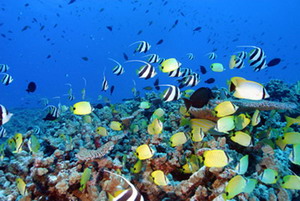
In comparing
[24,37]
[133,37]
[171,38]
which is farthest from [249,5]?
[24,37]

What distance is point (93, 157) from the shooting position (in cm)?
312

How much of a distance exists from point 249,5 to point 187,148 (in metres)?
136

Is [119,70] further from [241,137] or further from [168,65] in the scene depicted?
[241,137]

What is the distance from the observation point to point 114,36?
102 m

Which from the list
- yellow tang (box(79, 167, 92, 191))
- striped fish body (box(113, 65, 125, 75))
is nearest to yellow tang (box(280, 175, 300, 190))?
yellow tang (box(79, 167, 92, 191))

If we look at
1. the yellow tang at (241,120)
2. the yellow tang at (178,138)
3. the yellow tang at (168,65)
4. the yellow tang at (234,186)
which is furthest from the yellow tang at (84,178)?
the yellow tang at (168,65)

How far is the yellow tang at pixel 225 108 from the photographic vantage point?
313 centimetres

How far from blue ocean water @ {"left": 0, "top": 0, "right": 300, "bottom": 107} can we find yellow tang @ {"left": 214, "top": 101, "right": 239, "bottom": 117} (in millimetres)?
76138

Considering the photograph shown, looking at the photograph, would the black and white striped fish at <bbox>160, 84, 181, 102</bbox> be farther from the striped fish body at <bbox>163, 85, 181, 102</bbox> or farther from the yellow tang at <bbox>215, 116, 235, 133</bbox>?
the yellow tang at <bbox>215, 116, 235, 133</bbox>

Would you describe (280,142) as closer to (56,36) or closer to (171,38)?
(171,38)

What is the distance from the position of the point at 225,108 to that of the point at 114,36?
10497 cm

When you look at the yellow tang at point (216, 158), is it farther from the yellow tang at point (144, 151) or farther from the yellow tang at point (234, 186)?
the yellow tang at point (144, 151)

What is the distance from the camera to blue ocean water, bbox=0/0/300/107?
279 ft

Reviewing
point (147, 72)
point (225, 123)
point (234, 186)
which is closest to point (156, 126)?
point (225, 123)
